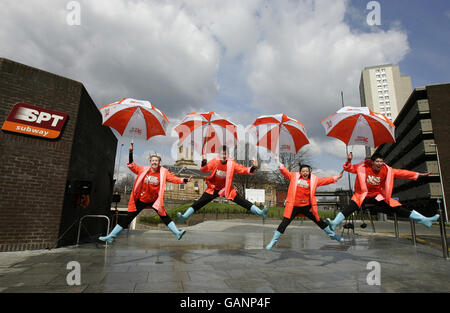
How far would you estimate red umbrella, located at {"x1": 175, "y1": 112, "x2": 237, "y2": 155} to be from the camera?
7.32 metres

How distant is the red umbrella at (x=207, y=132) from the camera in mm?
7324

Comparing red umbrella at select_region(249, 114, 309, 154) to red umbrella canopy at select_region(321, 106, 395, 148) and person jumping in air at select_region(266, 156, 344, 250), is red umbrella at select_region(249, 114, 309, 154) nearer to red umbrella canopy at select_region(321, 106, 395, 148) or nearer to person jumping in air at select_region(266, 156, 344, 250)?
red umbrella canopy at select_region(321, 106, 395, 148)

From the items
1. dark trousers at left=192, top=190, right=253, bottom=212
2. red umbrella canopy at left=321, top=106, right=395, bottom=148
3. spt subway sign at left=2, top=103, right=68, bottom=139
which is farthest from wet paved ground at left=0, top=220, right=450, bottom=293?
spt subway sign at left=2, top=103, right=68, bottom=139

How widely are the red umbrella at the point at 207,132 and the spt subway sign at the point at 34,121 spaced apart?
14.9 feet

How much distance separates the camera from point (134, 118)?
6895 mm

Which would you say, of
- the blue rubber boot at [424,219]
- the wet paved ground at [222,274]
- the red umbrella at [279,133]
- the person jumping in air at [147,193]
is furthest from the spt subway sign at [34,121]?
the blue rubber boot at [424,219]

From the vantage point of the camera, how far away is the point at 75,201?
9.65 m

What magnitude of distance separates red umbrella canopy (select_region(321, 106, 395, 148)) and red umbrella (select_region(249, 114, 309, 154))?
0.90 meters

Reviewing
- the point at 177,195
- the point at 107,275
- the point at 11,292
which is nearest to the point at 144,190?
the point at 107,275

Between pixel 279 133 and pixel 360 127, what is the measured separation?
6.77 ft

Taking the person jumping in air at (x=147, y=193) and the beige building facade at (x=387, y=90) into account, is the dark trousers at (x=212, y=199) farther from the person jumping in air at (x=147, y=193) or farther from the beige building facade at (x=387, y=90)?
the beige building facade at (x=387, y=90)

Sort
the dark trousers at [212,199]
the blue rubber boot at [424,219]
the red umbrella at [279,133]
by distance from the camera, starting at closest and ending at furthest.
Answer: the blue rubber boot at [424,219] < the dark trousers at [212,199] < the red umbrella at [279,133]
